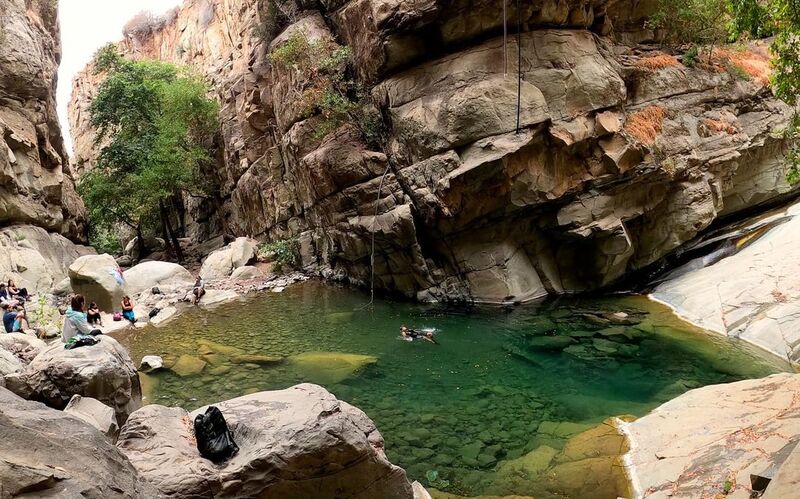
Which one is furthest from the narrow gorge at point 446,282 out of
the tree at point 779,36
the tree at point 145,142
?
the tree at point 145,142

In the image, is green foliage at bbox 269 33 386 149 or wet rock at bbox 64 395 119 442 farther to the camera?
green foliage at bbox 269 33 386 149

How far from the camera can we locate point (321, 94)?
849 inches

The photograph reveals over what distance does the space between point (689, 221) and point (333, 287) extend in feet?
52.4

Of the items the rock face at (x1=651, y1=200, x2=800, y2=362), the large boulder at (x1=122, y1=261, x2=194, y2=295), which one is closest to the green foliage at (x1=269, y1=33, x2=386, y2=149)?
the large boulder at (x1=122, y1=261, x2=194, y2=295)

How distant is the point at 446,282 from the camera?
19.9 metres

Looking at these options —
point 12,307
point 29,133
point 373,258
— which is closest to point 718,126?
point 373,258

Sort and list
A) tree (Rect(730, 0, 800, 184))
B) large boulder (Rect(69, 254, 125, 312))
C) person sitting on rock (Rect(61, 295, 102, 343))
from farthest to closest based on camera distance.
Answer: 1. large boulder (Rect(69, 254, 125, 312))
2. person sitting on rock (Rect(61, 295, 102, 343))
3. tree (Rect(730, 0, 800, 184))

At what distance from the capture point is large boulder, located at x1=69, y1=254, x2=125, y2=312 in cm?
2036

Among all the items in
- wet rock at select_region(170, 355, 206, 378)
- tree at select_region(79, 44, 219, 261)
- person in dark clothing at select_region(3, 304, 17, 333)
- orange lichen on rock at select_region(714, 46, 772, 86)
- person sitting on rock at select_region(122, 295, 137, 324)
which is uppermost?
tree at select_region(79, 44, 219, 261)

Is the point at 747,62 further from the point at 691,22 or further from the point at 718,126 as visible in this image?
the point at 718,126

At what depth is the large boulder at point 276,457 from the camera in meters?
4.91

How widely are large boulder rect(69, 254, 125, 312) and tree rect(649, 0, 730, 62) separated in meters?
25.1

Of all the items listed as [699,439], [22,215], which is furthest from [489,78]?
[22,215]

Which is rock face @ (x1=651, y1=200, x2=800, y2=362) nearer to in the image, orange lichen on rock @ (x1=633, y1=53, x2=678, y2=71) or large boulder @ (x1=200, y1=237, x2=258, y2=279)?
orange lichen on rock @ (x1=633, y1=53, x2=678, y2=71)
